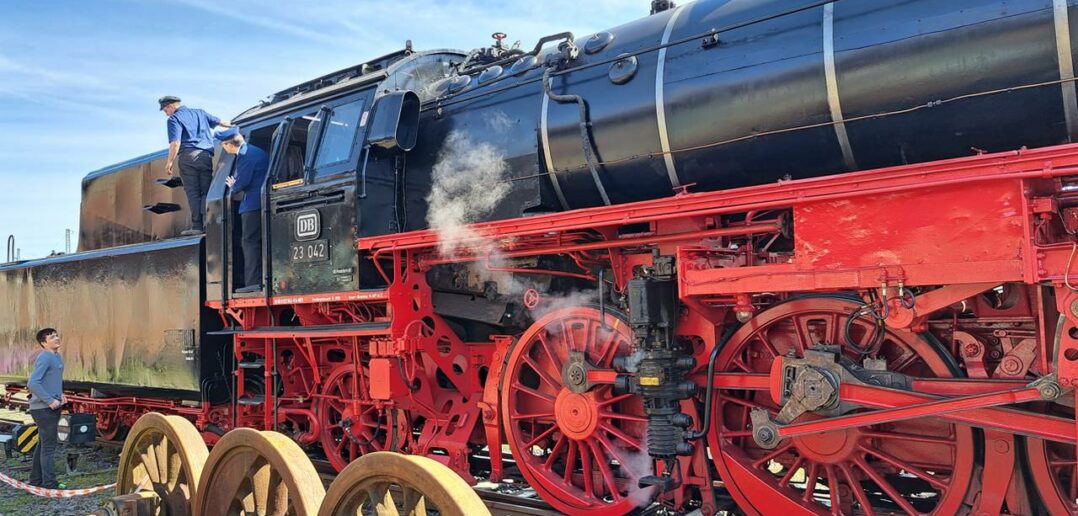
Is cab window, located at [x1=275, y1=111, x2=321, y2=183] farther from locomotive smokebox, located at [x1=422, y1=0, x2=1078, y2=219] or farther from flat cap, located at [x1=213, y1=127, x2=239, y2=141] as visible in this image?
locomotive smokebox, located at [x1=422, y1=0, x2=1078, y2=219]

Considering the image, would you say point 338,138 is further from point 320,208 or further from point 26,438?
point 26,438

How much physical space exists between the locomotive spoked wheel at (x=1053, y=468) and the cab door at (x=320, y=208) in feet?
14.2

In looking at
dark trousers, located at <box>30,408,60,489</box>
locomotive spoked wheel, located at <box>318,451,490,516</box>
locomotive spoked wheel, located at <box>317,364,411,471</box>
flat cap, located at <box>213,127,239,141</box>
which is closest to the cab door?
flat cap, located at <box>213,127,239,141</box>

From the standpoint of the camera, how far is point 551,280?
18.0 ft

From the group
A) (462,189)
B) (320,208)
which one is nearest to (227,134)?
(320,208)

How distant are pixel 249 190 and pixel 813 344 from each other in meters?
5.16

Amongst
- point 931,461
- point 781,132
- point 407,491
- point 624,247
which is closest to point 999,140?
point 781,132

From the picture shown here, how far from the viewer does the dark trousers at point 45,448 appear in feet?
25.1

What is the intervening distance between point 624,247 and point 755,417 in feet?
4.20

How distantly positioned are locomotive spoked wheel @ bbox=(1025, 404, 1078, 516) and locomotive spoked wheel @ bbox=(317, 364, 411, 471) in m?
4.08

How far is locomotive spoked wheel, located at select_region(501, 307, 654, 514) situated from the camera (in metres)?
4.88

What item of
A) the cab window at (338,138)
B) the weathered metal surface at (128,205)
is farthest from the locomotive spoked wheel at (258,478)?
the weathered metal surface at (128,205)

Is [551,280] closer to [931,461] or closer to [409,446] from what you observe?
[409,446]

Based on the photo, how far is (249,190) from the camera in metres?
7.15
